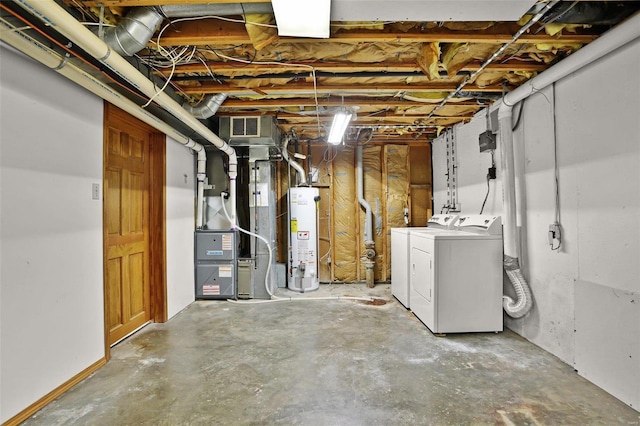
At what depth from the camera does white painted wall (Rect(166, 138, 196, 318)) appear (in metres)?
3.43

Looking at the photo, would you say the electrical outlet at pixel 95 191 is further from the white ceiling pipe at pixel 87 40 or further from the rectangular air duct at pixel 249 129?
the rectangular air duct at pixel 249 129

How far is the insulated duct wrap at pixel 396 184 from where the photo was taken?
201 inches

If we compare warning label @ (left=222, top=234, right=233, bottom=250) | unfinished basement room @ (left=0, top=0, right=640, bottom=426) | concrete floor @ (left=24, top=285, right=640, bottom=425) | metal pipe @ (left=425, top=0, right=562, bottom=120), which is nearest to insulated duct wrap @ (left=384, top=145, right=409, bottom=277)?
unfinished basement room @ (left=0, top=0, right=640, bottom=426)

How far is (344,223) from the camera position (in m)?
5.06

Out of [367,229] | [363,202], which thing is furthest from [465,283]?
[363,202]

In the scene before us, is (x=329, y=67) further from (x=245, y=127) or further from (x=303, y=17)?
(x=245, y=127)

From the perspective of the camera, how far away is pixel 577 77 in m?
2.25

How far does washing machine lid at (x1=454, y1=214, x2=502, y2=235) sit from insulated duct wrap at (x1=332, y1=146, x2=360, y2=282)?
1.81 metres

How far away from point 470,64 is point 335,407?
272cm

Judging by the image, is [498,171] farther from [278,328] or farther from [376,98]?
[278,328]

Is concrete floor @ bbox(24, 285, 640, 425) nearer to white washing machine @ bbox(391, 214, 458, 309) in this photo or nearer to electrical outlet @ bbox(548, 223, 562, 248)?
white washing machine @ bbox(391, 214, 458, 309)

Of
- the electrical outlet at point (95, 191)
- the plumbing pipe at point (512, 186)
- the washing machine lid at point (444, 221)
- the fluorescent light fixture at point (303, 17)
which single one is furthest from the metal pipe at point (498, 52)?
the electrical outlet at point (95, 191)

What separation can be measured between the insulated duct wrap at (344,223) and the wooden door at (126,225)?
281 centimetres

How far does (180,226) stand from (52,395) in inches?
79.8
